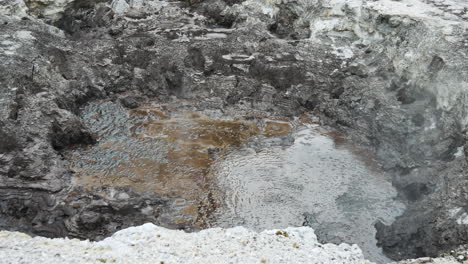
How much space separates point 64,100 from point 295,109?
983 centimetres

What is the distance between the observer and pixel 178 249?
31.2 feet

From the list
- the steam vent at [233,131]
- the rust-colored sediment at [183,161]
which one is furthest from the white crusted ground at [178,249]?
the rust-colored sediment at [183,161]

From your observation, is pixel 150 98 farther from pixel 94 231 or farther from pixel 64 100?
pixel 94 231

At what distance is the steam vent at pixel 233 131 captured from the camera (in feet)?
38.5

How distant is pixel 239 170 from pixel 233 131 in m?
2.87

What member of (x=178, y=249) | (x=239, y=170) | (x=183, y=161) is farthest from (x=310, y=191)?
(x=178, y=249)

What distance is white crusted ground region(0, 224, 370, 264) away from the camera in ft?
29.8

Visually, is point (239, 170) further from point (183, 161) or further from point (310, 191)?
A: point (310, 191)

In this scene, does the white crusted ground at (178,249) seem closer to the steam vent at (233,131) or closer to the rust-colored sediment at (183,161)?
the steam vent at (233,131)

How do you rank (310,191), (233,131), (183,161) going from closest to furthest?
(310,191) → (183,161) → (233,131)

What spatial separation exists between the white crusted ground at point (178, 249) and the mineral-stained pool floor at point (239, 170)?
3.35m

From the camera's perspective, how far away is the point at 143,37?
21.7 meters

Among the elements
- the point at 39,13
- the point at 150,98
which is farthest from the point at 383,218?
the point at 39,13

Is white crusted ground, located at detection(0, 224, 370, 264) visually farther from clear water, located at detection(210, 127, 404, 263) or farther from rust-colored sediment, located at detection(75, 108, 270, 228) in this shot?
rust-colored sediment, located at detection(75, 108, 270, 228)
